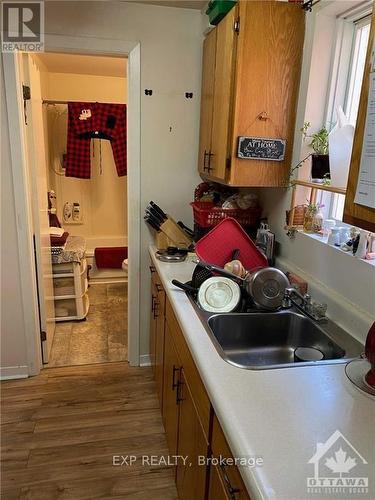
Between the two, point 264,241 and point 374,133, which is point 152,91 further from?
point 374,133

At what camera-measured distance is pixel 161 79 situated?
2318mm

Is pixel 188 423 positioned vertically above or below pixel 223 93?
below

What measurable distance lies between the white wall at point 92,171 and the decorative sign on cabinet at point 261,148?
9.80 ft

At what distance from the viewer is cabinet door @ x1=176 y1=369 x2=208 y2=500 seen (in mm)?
1188

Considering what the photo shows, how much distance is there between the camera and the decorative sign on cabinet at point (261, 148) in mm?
1748

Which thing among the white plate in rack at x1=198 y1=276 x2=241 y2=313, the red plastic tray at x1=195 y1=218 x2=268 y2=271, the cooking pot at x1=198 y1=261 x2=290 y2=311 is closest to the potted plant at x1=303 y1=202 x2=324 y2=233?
the red plastic tray at x1=195 y1=218 x2=268 y2=271

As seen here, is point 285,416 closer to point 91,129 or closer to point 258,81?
point 258,81

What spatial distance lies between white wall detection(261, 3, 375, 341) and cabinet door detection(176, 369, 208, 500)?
0.66m

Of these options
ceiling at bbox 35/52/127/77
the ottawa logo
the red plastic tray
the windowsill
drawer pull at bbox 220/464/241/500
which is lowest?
drawer pull at bbox 220/464/241/500

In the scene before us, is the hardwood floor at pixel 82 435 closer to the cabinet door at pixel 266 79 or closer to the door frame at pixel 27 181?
the door frame at pixel 27 181

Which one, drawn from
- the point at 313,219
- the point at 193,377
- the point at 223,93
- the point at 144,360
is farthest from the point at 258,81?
the point at 144,360

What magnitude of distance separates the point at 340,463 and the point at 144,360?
2125mm

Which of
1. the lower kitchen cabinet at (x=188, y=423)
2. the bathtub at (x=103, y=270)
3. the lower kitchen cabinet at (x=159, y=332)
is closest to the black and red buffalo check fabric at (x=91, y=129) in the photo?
the bathtub at (x=103, y=270)

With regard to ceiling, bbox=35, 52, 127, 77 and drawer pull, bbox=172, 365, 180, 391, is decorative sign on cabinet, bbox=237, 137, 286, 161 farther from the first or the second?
ceiling, bbox=35, 52, 127, 77
